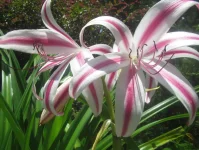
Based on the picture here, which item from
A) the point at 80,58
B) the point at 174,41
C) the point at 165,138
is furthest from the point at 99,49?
the point at 165,138

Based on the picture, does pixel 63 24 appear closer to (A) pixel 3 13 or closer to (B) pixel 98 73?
(A) pixel 3 13

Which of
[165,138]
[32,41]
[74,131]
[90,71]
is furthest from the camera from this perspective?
[165,138]

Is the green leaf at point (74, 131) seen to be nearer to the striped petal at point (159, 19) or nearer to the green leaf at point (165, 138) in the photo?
the green leaf at point (165, 138)

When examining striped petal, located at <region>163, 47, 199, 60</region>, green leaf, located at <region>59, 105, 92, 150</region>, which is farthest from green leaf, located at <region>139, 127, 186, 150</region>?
striped petal, located at <region>163, 47, 199, 60</region>

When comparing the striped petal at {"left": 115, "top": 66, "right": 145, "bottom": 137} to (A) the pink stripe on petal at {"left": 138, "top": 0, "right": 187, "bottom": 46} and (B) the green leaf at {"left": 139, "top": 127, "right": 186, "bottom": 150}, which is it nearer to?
(A) the pink stripe on petal at {"left": 138, "top": 0, "right": 187, "bottom": 46}

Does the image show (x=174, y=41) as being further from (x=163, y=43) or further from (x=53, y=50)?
(x=53, y=50)

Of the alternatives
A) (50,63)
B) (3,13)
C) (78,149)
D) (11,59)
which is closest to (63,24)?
(3,13)
